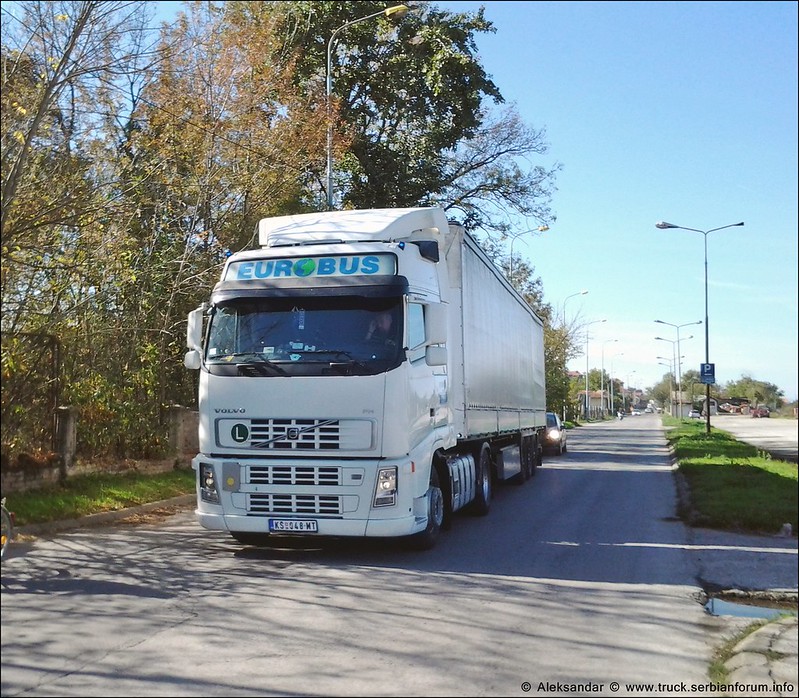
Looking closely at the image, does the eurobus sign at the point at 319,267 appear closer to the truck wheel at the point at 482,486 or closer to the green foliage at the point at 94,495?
the green foliage at the point at 94,495

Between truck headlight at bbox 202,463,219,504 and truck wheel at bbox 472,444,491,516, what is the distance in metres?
5.20

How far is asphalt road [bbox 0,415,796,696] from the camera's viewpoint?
5250 millimetres

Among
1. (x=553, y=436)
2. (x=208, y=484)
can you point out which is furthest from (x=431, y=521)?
(x=553, y=436)

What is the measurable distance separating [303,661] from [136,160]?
13708 millimetres

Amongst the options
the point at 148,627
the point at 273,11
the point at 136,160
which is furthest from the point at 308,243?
the point at 273,11

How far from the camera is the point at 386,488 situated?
30.0 ft

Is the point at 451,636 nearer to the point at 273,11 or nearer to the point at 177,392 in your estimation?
the point at 177,392

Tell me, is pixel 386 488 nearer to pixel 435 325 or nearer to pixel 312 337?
pixel 312 337

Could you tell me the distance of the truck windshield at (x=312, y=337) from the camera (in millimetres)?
9242

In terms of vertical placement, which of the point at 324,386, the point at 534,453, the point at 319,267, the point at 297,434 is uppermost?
the point at 319,267

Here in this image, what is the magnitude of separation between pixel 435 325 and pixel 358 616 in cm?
394

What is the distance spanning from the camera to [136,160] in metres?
17.2

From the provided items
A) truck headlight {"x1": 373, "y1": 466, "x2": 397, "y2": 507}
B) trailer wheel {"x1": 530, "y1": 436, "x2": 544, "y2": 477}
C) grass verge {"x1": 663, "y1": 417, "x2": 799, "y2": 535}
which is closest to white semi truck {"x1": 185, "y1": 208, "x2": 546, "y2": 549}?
truck headlight {"x1": 373, "y1": 466, "x2": 397, "y2": 507}

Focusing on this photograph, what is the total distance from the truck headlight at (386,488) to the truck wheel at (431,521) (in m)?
0.95
